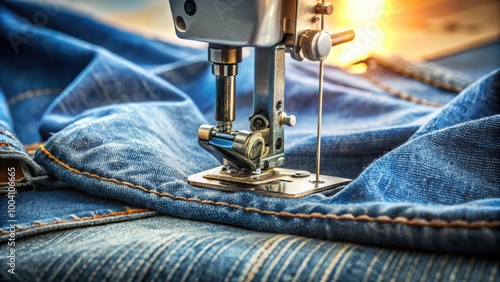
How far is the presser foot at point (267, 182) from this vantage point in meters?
0.90

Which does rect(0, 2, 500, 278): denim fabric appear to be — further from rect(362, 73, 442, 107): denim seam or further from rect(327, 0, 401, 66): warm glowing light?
rect(327, 0, 401, 66): warm glowing light

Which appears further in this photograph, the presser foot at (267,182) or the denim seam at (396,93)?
the denim seam at (396,93)

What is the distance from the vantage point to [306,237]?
790 millimetres

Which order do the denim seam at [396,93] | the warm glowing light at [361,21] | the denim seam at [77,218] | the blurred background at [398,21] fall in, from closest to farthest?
the denim seam at [77,218], the denim seam at [396,93], the warm glowing light at [361,21], the blurred background at [398,21]

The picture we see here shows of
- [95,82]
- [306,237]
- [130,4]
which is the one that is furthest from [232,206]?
[130,4]

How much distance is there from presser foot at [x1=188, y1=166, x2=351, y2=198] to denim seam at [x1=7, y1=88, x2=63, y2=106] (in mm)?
551

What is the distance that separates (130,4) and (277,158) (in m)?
1.63

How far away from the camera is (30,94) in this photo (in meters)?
1.40

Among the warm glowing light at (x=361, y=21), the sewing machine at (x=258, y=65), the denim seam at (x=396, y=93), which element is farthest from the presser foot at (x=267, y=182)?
the warm glowing light at (x=361, y=21)

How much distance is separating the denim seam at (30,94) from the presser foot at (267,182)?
551mm

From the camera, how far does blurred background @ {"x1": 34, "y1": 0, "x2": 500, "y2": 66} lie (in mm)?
1959

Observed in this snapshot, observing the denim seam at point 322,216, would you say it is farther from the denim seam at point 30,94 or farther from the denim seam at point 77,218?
the denim seam at point 30,94

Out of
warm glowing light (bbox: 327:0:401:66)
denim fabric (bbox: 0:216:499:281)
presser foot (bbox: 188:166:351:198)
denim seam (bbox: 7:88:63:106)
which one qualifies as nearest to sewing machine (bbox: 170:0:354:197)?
presser foot (bbox: 188:166:351:198)

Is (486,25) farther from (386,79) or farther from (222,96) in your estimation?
(222,96)
